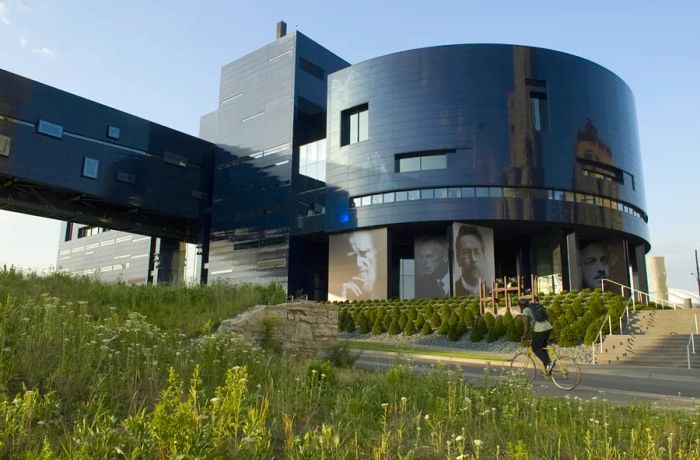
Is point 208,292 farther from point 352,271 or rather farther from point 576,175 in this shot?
point 576,175

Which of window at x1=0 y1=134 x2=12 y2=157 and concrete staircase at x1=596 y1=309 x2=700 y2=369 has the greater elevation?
window at x1=0 y1=134 x2=12 y2=157

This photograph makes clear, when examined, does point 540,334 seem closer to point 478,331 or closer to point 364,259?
point 478,331

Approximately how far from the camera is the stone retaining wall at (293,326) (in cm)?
1146

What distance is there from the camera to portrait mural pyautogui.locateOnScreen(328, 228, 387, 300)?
46062mm

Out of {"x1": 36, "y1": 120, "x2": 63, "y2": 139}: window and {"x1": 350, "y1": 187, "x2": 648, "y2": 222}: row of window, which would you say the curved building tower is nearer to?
{"x1": 350, "y1": 187, "x2": 648, "y2": 222}: row of window

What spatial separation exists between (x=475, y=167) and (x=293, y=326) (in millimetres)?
33789

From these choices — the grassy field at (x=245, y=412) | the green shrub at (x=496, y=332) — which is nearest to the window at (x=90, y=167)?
the green shrub at (x=496, y=332)

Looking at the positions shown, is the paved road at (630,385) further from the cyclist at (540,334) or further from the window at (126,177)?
the window at (126,177)

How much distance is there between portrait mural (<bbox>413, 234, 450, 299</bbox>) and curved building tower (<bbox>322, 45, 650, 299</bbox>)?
4.1 inches

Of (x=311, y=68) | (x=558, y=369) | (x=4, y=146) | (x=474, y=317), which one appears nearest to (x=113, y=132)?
(x=4, y=146)

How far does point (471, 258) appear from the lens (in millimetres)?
44656

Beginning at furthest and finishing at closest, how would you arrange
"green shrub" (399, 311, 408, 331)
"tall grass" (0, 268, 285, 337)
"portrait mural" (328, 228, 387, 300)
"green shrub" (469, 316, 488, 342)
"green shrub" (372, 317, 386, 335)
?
"portrait mural" (328, 228, 387, 300)
"green shrub" (372, 317, 386, 335)
"green shrub" (399, 311, 408, 331)
"green shrub" (469, 316, 488, 342)
"tall grass" (0, 268, 285, 337)

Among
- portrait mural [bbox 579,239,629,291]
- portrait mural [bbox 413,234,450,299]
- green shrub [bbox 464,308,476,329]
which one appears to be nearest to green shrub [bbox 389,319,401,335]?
green shrub [bbox 464,308,476,329]

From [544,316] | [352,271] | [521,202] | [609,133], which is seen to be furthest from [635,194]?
[544,316]
